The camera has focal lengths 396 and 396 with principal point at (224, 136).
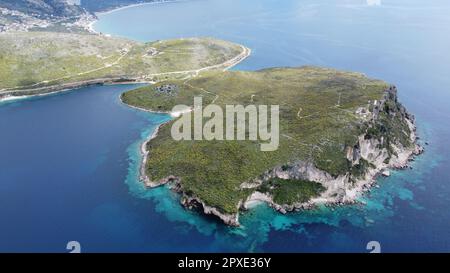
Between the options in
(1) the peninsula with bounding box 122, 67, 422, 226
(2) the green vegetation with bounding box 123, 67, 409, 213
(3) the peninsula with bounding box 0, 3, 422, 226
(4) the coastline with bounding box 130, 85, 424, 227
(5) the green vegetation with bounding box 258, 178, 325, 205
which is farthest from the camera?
(2) the green vegetation with bounding box 123, 67, 409, 213

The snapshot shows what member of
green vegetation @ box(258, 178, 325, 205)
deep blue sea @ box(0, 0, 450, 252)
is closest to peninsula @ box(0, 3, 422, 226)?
green vegetation @ box(258, 178, 325, 205)

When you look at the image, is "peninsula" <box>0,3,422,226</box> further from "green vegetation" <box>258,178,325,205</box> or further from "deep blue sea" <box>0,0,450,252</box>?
"deep blue sea" <box>0,0,450,252</box>

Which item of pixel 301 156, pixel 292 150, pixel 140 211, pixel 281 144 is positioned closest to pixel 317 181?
pixel 301 156

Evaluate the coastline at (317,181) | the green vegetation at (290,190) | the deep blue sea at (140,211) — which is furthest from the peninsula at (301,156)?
A: the deep blue sea at (140,211)

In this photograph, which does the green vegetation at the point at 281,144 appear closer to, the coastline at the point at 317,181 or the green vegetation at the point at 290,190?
the green vegetation at the point at 290,190

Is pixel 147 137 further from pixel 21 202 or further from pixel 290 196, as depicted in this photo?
pixel 290 196

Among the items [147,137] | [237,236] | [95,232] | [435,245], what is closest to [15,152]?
[147,137]
